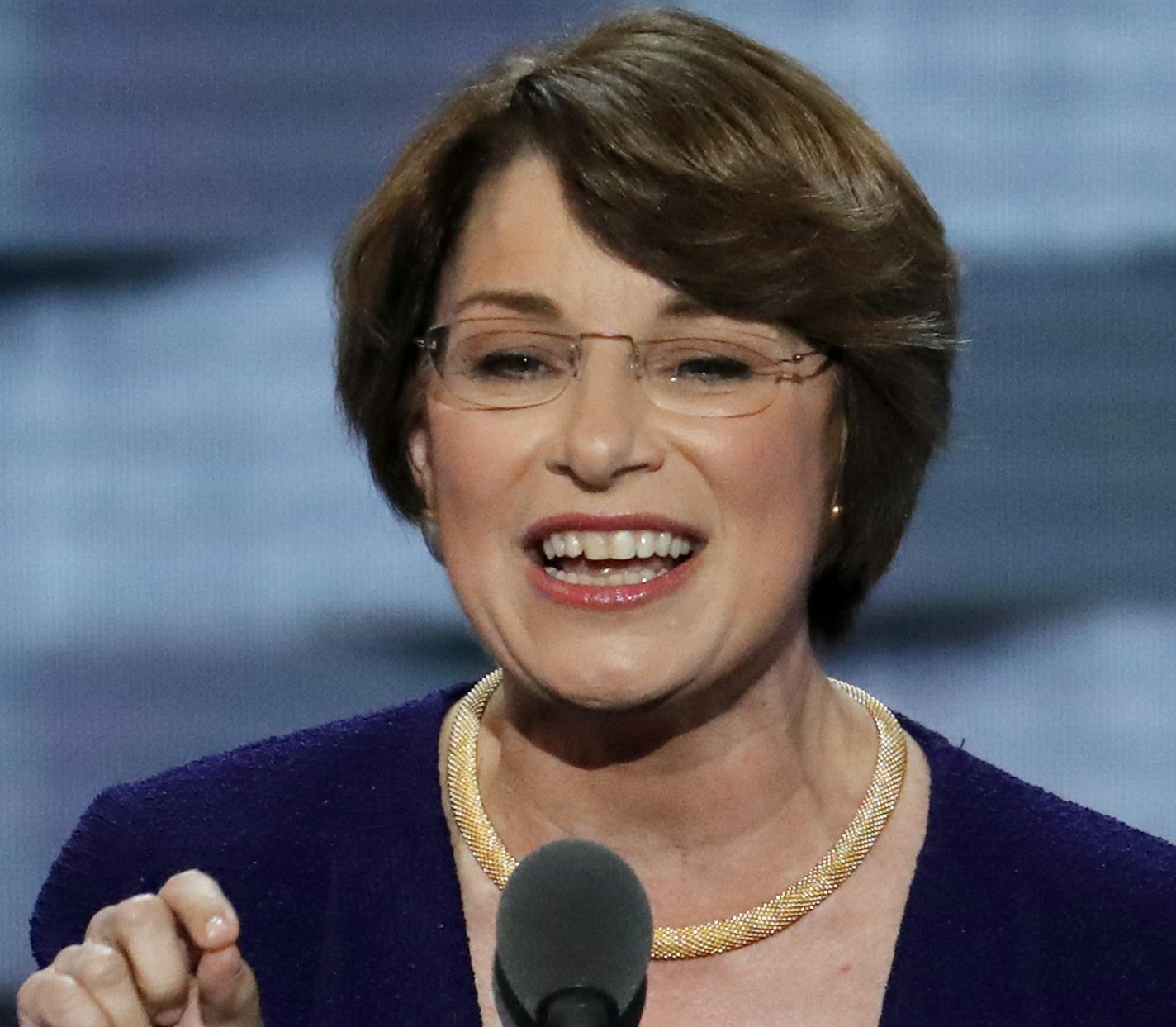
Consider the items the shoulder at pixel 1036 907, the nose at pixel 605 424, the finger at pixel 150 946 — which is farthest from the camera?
the shoulder at pixel 1036 907

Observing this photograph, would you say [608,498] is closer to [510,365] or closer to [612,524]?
[612,524]

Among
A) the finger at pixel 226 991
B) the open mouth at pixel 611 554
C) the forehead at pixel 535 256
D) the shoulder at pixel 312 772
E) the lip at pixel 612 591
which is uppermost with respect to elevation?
the forehead at pixel 535 256

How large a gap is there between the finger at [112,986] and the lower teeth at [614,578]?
0.60 meters

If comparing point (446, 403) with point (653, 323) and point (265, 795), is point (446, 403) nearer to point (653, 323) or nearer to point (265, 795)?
point (653, 323)

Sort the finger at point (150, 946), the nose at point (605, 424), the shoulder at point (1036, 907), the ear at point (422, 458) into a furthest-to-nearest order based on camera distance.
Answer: the ear at point (422, 458)
the shoulder at point (1036, 907)
the nose at point (605, 424)
the finger at point (150, 946)

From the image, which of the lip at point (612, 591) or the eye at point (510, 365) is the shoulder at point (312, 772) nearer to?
the lip at point (612, 591)

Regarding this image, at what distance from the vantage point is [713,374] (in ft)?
6.40

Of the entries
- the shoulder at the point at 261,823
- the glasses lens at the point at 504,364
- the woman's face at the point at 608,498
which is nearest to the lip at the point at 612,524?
the woman's face at the point at 608,498

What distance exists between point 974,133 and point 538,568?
1118mm

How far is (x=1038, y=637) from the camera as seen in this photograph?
109 inches

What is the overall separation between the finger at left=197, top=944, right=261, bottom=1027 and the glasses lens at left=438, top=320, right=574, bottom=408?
61cm

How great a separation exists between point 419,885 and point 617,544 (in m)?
0.44

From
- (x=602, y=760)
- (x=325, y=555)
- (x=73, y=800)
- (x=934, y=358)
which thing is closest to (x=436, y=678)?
(x=325, y=555)

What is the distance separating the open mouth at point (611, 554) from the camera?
75.5 inches
